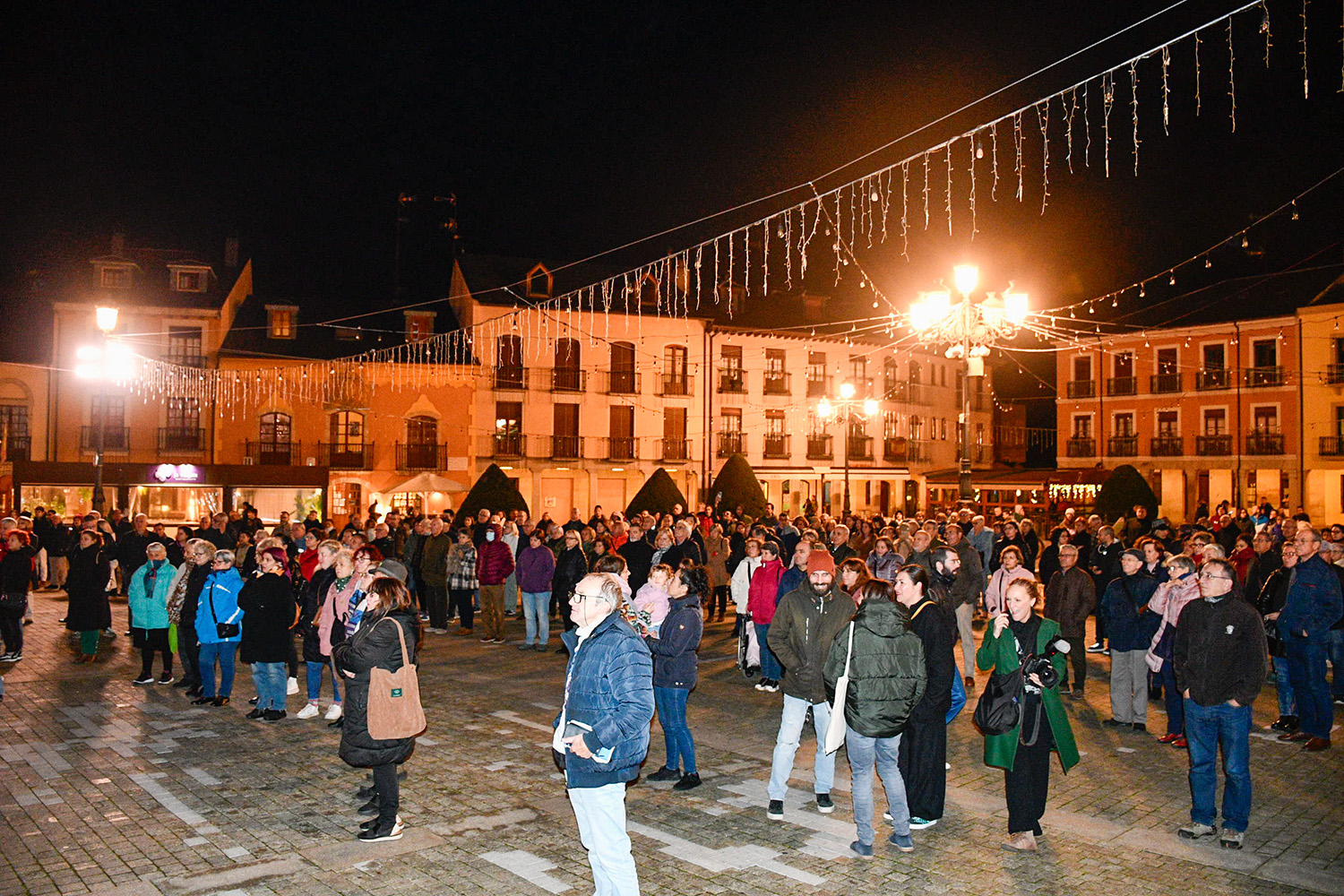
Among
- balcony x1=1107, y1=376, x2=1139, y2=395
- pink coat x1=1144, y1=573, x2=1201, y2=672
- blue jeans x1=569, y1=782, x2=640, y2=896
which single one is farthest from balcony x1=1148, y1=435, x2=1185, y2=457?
blue jeans x1=569, y1=782, x2=640, y2=896

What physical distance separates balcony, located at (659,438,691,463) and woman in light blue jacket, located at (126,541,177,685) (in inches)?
1172

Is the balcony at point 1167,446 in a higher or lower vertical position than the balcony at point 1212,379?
lower

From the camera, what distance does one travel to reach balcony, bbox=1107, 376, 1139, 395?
1649 inches

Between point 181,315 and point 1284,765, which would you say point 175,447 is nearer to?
point 181,315

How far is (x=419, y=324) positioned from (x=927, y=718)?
36.0 metres

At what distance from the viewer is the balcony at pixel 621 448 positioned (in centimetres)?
3978

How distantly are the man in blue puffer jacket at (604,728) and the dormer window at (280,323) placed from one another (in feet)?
117

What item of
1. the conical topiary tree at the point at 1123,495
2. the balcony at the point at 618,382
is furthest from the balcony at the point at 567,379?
the conical topiary tree at the point at 1123,495

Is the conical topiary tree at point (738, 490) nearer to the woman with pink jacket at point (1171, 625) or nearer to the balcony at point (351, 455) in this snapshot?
the balcony at point (351, 455)

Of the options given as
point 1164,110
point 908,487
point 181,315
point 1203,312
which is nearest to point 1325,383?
point 1203,312

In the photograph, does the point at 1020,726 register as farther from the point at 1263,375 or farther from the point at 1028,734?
the point at 1263,375

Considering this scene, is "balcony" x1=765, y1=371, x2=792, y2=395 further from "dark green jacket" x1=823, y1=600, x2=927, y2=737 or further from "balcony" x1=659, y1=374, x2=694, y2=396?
"dark green jacket" x1=823, y1=600, x2=927, y2=737

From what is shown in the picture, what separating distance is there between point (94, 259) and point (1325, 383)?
46.4 meters

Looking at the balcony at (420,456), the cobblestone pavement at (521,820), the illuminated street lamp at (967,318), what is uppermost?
the illuminated street lamp at (967,318)
